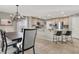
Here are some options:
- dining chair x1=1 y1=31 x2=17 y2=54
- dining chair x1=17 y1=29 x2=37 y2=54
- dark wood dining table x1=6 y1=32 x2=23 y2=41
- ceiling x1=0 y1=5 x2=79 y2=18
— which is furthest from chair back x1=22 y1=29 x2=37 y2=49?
ceiling x1=0 y1=5 x2=79 y2=18

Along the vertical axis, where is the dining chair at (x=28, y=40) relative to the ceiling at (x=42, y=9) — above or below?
below

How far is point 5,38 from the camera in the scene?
2.21 m

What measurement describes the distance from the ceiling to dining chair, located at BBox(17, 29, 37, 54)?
0.38 meters

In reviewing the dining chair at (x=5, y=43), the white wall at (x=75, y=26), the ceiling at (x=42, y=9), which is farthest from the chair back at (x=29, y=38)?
the white wall at (x=75, y=26)

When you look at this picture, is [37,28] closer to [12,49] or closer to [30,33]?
[30,33]

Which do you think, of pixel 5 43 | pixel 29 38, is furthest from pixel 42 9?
pixel 5 43

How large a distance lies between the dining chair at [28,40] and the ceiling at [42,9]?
1.26 feet

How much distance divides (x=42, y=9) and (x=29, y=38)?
713 millimetres

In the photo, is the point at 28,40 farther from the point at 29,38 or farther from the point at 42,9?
the point at 42,9

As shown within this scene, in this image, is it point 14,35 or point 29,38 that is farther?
point 29,38

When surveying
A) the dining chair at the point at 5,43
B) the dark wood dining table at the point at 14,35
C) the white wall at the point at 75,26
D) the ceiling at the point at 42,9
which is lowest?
the dining chair at the point at 5,43

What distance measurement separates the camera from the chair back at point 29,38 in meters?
2.25

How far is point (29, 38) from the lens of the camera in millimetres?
2303

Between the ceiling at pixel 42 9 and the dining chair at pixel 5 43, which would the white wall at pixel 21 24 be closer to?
the ceiling at pixel 42 9
